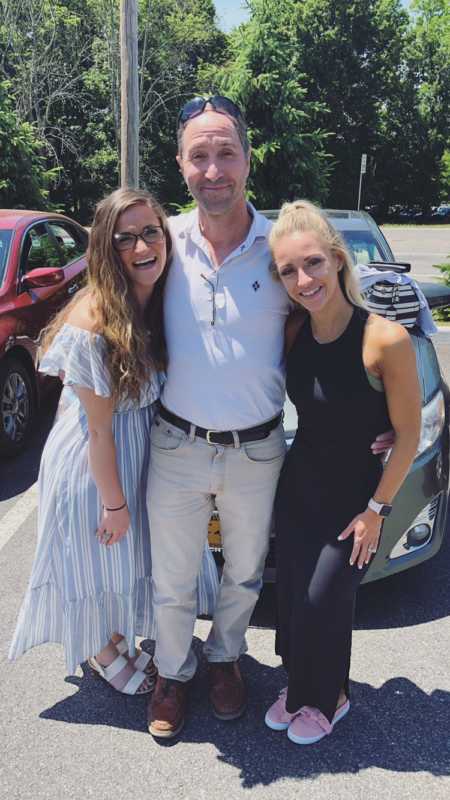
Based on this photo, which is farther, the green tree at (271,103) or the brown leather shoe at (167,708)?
the green tree at (271,103)

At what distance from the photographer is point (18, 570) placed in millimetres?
3209

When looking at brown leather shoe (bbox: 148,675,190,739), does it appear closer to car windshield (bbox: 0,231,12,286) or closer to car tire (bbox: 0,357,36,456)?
car tire (bbox: 0,357,36,456)

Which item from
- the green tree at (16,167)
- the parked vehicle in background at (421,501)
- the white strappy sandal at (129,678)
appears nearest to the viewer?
the white strappy sandal at (129,678)

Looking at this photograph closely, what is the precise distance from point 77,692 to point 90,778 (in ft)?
1.41

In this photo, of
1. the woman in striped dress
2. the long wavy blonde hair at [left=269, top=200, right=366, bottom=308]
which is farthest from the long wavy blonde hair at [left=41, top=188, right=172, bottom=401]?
the long wavy blonde hair at [left=269, top=200, right=366, bottom=308]

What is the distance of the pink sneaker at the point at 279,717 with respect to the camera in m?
2.20

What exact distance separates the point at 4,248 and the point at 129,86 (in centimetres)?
547

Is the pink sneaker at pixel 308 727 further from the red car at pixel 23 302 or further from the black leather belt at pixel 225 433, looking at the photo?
the red car at pixel 23 302

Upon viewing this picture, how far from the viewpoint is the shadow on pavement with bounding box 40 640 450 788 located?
207 cm

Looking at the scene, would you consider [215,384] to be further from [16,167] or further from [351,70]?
[351,70]

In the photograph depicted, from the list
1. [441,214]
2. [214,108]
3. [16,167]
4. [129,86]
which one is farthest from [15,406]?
[441,214]

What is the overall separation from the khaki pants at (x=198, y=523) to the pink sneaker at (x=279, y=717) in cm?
25

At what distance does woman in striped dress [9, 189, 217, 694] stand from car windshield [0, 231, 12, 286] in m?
2.97

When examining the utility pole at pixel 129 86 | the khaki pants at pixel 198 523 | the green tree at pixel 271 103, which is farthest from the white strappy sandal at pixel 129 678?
the green tree at pixel 271 103
